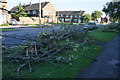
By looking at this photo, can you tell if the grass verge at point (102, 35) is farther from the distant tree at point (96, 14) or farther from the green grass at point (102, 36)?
the distant tree at point (96, 14)

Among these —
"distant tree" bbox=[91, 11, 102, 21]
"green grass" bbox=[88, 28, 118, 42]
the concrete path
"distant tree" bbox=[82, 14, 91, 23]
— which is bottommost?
the concrete path

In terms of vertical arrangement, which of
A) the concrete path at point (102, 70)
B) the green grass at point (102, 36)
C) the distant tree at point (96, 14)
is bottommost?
the concrete path at point (102, 70)

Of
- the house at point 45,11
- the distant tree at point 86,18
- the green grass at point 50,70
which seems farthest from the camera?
the distant tree at point 86,18

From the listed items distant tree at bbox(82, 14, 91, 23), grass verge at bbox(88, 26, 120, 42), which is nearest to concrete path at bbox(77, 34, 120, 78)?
grass verge at bbox(88, 26, 120, 42)

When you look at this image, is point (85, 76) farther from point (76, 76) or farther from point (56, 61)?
point (56, 61)

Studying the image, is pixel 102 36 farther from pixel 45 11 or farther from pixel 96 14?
pixel 96 14

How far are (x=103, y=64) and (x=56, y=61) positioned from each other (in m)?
2.14

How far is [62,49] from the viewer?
7.09 meters

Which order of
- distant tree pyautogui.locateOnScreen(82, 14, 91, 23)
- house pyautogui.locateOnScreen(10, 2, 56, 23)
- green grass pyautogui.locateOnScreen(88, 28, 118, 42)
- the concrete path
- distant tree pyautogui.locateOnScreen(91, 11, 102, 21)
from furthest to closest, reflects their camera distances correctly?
distant tree pyautogui.locateOnScreen(91, 11, 102, 21) < distant tree pyautogui.locateOnScreen(82, 14, 91, 23) < house pyautogui.locateOnScreen(10, 2, 56, 23) < green grass pyautogui.locateOnScreen(88, 28, 118, 42) < the concrete path

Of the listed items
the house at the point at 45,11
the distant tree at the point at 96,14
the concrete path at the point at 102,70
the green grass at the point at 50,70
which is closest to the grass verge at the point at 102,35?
the concrete path at the point at 102,70

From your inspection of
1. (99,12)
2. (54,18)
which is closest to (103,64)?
(54,18)

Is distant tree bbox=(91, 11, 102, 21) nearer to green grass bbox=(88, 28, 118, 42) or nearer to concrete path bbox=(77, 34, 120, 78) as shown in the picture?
green grass bbox=(88, 28, 118, 42)

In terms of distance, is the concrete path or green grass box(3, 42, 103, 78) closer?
green grass box(3, 42, 103, 78)

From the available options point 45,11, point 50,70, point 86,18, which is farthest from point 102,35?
point 86,18
